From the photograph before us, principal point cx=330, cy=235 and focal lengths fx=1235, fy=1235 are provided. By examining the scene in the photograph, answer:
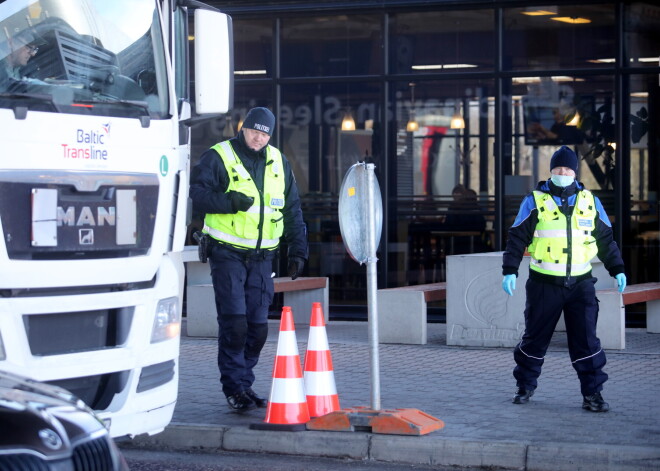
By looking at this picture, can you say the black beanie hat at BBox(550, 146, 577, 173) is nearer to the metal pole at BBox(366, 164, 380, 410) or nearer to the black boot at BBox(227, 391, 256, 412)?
the metal pole at BBox(366, 164, 380, 410)

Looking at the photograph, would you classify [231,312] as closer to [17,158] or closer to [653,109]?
[17,158]

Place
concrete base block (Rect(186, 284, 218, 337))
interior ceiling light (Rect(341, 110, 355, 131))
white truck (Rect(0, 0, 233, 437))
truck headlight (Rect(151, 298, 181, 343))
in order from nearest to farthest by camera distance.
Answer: white truck (Rect(0, 0, 233, 437))
truck headlight (Rect(151, 298, 181, 343))
concrete base block (Rect(186, 284, 218, 337))
interior ceiling light (Rect(341, 110, 355, 131))

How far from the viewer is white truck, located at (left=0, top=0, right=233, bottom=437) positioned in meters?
6.26

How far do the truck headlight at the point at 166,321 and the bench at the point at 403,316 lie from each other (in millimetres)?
5543

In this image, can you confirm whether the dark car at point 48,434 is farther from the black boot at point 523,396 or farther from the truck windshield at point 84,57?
the black boot at point 523,396

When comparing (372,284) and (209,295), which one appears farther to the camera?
(209,295)

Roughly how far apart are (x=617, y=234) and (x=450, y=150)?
7.10 feet

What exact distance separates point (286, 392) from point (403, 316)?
183 inches

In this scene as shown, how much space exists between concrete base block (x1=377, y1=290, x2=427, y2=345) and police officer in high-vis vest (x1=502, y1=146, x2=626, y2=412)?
11.2 ft

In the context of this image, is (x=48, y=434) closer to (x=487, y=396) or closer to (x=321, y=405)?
(x=321, y=405)

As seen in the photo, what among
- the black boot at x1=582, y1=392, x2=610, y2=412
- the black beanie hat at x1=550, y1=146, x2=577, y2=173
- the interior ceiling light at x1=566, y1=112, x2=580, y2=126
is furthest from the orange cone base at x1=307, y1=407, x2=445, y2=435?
the interior ceiling light at x1=566, y1=112, x2=580, y2=126

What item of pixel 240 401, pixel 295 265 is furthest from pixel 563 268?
pixel 240 401

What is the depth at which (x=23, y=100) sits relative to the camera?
20.9ft

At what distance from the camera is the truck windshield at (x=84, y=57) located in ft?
21.4
